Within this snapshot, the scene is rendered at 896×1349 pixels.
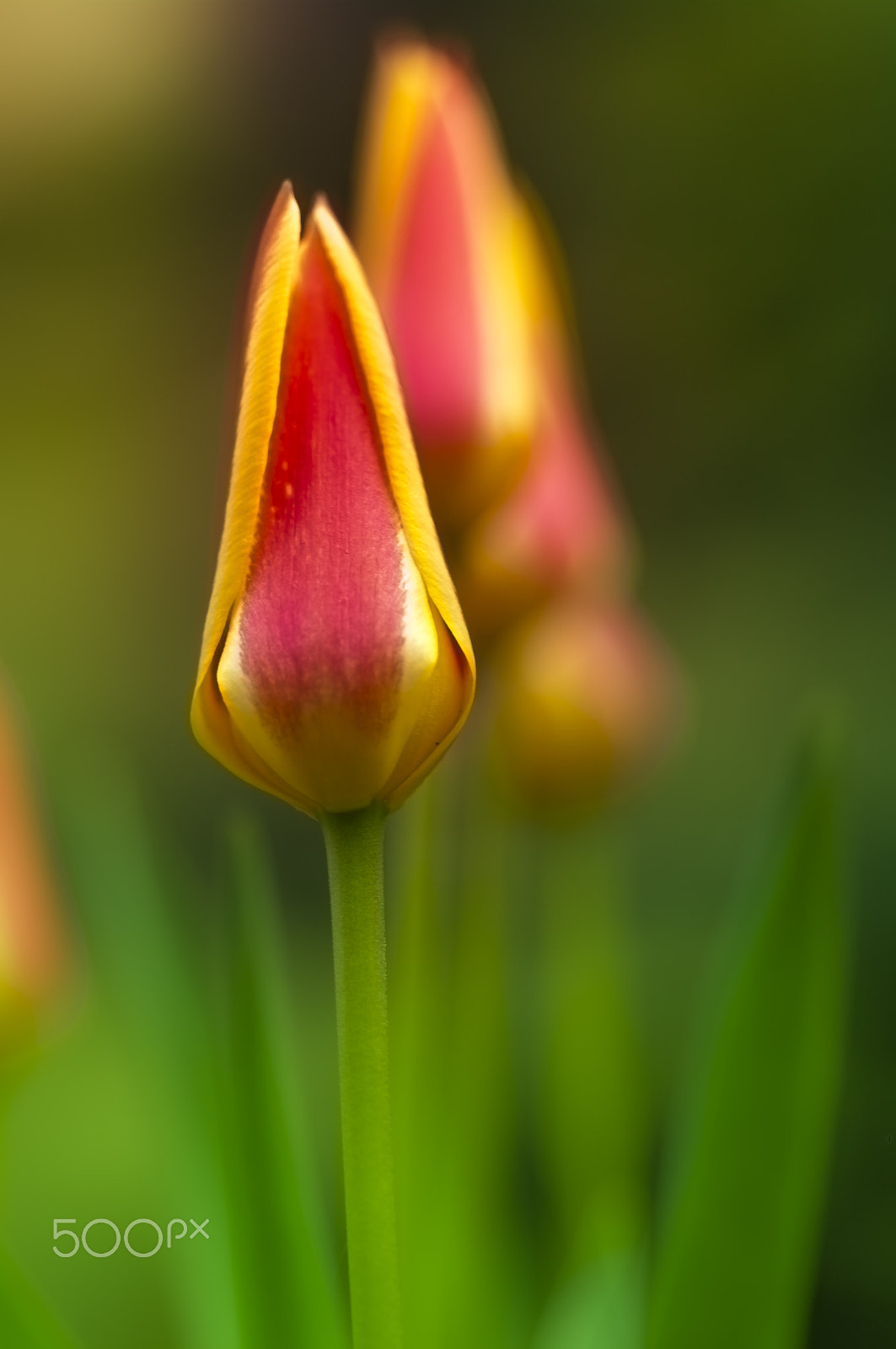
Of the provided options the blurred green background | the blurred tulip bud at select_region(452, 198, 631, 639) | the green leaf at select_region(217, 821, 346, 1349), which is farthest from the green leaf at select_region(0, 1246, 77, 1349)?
the blurred green background

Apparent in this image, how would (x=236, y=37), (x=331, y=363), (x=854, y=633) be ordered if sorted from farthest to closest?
(x=236, y=37)
(x=854, y=633)
(x=331, y=363)

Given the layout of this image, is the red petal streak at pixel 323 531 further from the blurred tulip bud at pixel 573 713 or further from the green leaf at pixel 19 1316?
the blurred tulip bud at pixel 573 713

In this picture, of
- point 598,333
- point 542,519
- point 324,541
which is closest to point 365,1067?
point 324,541

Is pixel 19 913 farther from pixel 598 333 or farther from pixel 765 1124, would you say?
pixel 598 333

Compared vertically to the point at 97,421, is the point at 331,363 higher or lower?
lower

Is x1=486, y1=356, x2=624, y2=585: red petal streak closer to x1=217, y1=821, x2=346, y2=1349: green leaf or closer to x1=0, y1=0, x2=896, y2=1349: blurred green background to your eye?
x1=217, y1=821, x2=346, y2=1349: green leaf

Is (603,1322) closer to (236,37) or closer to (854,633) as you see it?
(854,633)

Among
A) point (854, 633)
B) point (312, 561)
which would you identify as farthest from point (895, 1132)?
point (854, 633)
